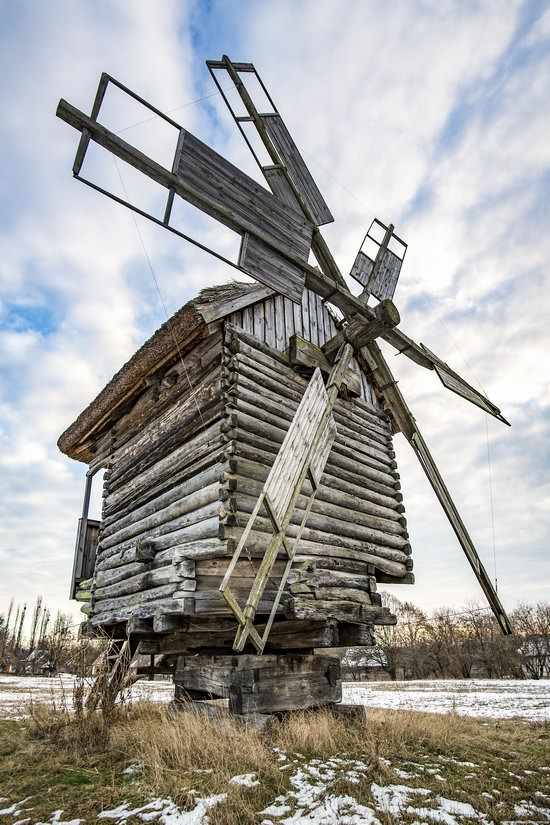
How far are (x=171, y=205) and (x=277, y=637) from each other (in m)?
5.77

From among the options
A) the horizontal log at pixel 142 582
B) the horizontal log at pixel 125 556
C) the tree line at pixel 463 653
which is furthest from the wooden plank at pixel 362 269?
the tree line at pixel 463 653

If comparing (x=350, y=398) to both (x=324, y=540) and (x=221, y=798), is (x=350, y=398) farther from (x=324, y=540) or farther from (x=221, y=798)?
(x=221, y=798)

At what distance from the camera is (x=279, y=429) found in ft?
24.0

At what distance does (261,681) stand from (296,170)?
798 centimetres

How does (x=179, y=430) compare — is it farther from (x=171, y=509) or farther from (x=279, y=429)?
(x=279, y=429)

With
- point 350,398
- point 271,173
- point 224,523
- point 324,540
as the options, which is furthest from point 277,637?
point 271,173

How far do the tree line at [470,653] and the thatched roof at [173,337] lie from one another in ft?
75.5

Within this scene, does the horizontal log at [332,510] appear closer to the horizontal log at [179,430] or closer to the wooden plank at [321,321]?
the horizontal log at [179,430]

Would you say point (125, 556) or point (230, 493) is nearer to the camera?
point (230, 493)

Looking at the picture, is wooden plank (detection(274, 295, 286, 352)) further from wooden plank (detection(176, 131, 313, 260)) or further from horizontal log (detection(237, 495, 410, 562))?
horizontal log (detection(237, 495, 410, 562))

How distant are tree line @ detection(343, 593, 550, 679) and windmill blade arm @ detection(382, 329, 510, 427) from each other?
19.3 meters

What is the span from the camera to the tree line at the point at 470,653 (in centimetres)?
3025

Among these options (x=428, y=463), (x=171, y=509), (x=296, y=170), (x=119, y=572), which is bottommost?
(x=119, y=572)

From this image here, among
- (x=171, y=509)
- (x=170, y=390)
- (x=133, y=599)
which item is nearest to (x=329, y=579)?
(x=171, y=509)
